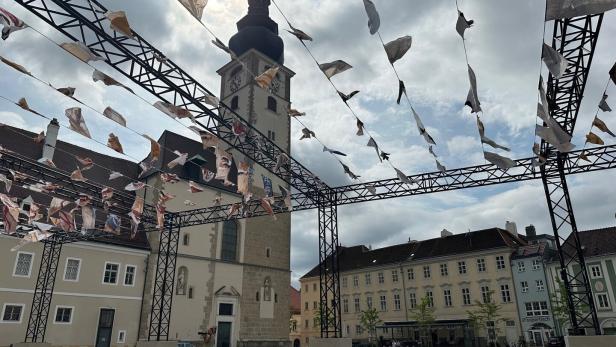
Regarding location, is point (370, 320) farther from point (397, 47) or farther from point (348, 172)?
point (397, 47)

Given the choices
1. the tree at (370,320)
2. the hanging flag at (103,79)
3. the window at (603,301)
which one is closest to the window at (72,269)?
the hanging flag at (103,79)

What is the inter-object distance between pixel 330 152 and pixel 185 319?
1868cm

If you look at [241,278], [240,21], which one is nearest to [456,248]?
[241,278]

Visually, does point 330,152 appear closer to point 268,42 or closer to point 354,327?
point 268,42

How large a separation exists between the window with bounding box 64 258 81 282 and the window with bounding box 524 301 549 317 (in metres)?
35.6

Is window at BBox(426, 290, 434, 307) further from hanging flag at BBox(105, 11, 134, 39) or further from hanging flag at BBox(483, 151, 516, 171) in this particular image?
hanging flag at BBox(105, 11, 134, 39)

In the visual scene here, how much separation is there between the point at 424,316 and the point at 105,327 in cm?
2776

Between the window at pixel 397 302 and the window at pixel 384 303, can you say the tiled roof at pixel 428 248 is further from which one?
the window at pixel 384 303

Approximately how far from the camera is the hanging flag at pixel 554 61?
6.93 metres

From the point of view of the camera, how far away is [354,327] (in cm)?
4809

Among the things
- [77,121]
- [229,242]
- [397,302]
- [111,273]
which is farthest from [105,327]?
[397,302]

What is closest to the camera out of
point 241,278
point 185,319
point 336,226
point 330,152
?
point 330,152

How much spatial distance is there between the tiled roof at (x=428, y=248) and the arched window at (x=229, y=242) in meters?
21.8

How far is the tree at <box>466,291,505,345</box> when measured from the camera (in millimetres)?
36381
